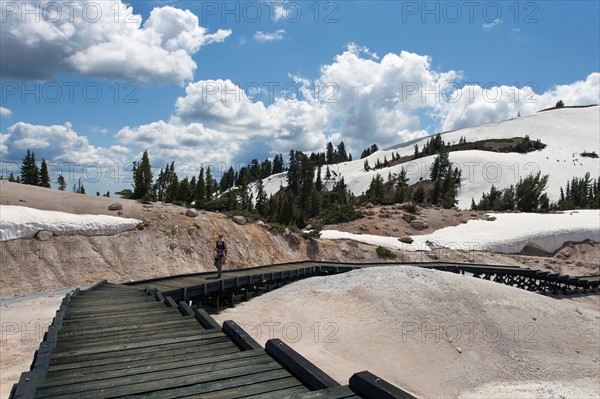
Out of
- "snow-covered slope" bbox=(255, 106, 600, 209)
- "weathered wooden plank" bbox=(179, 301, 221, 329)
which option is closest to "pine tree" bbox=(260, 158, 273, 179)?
"snow-covered slope" bbox=(255, 106, 600, 209)

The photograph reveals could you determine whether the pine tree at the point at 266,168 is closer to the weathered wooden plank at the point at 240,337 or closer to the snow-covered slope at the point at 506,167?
the snow-covered slope at the point at 506,167

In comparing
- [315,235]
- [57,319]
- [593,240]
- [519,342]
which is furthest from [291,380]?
[593,240]

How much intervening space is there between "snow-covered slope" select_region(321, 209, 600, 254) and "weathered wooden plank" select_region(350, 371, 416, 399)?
1517 inches

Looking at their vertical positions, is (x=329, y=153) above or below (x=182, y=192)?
above

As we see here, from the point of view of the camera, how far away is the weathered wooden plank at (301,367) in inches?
175

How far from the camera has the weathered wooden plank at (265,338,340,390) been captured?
14.6ft

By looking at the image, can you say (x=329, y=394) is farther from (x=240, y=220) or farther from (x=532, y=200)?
(x=532, y=200)

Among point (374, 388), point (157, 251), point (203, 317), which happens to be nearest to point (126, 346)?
point (203, 317)

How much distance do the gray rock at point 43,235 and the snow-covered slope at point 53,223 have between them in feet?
0.64

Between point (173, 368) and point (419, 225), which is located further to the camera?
point (419, 225)

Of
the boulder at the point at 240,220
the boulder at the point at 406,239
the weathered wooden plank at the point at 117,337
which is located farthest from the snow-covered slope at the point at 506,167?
the weathered wooden plank at the point at 117,337

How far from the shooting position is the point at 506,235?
45906 millimetres

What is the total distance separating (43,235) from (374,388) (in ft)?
81.3

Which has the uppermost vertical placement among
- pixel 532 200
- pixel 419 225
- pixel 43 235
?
pixel 532 200
